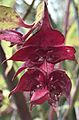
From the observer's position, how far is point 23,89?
373 mm

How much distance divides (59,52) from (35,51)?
0.08 feet

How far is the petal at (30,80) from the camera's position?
1.19ft

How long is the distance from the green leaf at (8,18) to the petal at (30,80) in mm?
54

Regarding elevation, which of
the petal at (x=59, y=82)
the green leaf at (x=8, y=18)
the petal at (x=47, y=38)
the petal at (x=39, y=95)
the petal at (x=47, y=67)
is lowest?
the petal at (x=39, y=95)

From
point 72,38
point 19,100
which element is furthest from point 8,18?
point 72,38

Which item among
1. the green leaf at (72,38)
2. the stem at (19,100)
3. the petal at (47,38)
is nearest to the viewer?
the petal at (47,38)

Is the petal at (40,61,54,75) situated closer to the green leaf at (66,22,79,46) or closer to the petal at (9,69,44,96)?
the petal at (9,69,44,96)

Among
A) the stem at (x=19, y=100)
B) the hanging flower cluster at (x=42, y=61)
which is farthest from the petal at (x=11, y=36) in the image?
the stem at (x=19, y=100)

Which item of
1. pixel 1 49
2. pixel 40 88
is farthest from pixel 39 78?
pixel 1 49

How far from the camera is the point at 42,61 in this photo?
1.19 ft

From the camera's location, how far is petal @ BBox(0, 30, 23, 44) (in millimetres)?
369

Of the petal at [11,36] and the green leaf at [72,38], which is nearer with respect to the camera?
the petal at [11,36]

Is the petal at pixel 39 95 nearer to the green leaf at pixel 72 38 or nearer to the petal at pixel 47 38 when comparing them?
the petal at pixel 47 38

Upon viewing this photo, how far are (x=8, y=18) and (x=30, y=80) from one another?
0.23ft
